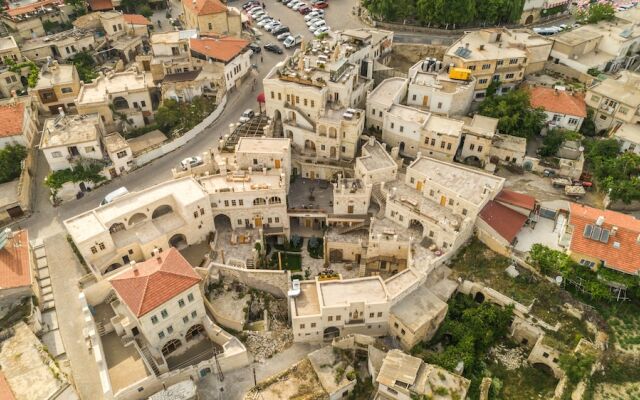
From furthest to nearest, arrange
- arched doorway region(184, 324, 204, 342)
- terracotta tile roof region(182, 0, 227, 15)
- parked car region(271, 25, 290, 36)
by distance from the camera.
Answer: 1. parked car region(271, 25, 290, 36)
2. terracotta tile roof region(182, 0, 227, 15)
3. arched doorway region(184, 324, 204, 342)

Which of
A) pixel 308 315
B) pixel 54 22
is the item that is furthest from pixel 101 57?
pixel 308 315

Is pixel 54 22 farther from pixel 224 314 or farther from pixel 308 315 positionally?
pixel 308 315

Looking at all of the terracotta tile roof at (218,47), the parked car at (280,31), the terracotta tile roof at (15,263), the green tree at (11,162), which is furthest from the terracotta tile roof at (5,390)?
the parked car at (280,31)

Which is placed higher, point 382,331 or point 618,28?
point 618,28

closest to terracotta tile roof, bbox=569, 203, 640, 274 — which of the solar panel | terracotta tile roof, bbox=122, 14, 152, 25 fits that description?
the solar panel

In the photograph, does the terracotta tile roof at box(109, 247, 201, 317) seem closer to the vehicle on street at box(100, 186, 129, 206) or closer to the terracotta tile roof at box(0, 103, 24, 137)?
the vehicle on street at box(100, 186, 129, 206)

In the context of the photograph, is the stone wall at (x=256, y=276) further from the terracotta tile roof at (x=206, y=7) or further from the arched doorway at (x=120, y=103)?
the terracotta tile roof at (x=206, y=7)

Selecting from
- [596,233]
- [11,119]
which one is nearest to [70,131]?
[11,119]
